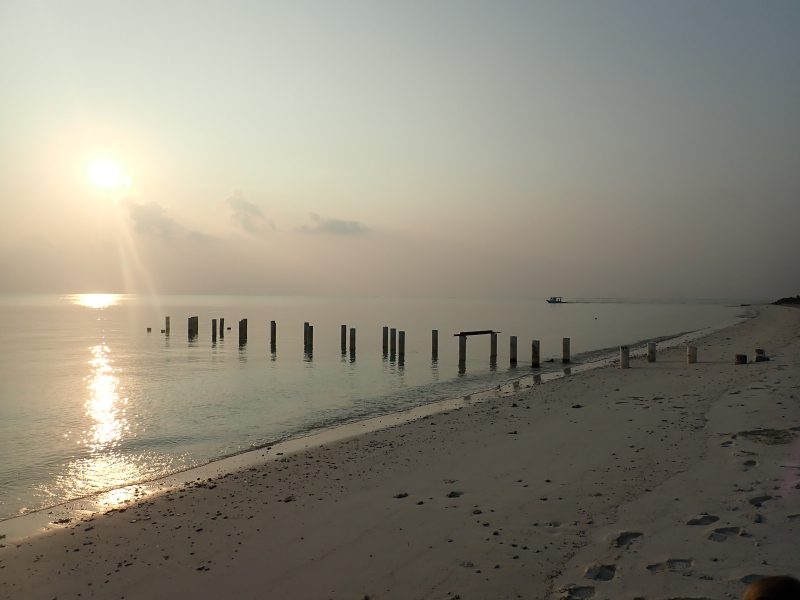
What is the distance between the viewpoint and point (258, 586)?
5.11 meters

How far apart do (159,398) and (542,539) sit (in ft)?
59.2

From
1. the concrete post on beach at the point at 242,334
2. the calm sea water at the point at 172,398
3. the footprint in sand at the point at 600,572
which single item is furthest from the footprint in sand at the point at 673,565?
the concrete post on beach at the point at 242,334

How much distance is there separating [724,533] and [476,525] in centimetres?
241

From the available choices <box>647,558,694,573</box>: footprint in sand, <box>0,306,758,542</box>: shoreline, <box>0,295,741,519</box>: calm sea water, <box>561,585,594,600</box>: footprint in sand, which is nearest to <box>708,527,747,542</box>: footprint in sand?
<box>647,558,694,573</box>: footprint in sand

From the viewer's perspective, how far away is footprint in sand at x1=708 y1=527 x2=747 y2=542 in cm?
517

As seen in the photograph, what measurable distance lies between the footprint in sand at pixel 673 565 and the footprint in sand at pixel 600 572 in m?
0.31

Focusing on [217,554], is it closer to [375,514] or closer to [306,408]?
[375,514]

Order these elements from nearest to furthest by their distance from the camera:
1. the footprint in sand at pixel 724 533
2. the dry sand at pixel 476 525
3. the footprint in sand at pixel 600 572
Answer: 1. the footprint in sand at pixel 600 572
2. the dry sand at pixel 476 525
3. the footprint in sand at pixel 724 533

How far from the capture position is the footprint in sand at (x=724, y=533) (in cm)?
517

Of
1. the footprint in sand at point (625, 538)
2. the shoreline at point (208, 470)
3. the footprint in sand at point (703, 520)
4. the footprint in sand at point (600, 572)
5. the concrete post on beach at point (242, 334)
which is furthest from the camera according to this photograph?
the concrete post on beach at point (242, 334)

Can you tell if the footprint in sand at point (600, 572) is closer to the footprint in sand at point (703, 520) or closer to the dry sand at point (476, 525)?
the dry sand at point (476, 525)

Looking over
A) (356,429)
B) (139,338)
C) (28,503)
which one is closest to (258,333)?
(139,338)

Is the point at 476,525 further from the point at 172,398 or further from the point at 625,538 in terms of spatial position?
the point at 172,398

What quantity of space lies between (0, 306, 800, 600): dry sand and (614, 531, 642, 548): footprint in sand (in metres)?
0.03
